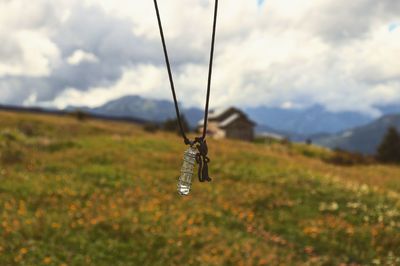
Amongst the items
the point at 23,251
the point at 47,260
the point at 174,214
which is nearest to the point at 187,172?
the point at 47,260

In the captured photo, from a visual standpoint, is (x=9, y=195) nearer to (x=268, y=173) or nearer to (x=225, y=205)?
(x=225, y=205)

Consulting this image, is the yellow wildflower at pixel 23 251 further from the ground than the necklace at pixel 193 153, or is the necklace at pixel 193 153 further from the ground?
the necklace at pixel 193 153

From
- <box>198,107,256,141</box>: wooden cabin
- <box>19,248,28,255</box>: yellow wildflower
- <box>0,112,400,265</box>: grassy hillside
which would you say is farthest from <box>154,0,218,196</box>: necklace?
<box>198,107,256,141</box>: wooden cabin

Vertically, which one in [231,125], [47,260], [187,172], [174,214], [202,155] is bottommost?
[47,260]

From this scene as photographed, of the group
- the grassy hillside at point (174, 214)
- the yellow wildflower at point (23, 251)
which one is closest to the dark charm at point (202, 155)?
the grassy hillside at point (174, 214)

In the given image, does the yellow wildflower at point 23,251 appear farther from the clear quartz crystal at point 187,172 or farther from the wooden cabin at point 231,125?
the wooden cabin at point 231,125

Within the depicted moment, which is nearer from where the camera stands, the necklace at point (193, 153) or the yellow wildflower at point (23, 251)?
the necklace at point (193, 153)

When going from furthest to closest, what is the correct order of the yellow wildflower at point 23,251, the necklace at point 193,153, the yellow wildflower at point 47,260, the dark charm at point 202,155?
the yellow wildflower at point 23,251 < the yellow wildflower at point 47,260 < the dark charm at point 202,155 < the necklace at point 193,153

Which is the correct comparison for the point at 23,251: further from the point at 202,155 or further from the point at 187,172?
the point at 202,155
